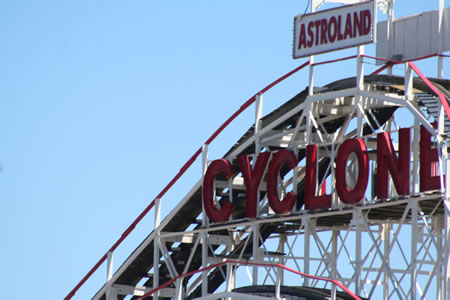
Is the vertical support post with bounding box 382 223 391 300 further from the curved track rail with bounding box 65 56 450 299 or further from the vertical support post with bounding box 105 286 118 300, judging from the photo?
the vertical support post with bounding box 105 286 118 300

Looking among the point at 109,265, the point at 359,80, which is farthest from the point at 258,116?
the point at 109,265

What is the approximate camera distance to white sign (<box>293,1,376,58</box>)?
45.1 metres

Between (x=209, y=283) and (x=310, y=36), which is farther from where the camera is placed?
(x=209, y=283)

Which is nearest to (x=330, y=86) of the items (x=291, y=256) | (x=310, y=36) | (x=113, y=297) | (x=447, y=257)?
(x=310, y=36)

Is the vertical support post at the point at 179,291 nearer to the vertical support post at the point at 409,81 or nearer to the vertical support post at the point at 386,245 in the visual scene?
the vertical support post at the point at 386,245

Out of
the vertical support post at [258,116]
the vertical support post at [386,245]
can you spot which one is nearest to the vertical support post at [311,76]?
the vertical support post at [258,116]

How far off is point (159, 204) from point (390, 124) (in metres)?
9.81

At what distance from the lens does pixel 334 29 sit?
46.2 metres

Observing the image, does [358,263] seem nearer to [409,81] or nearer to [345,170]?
[345,170]

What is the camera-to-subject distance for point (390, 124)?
48812 millimetres

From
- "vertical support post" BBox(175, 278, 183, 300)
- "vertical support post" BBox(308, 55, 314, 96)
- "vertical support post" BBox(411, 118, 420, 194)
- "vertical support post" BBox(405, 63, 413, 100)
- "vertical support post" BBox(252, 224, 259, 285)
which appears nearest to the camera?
"vertical support post" BBox(411, 118, 420, 194)

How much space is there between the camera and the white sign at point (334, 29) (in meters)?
45.1

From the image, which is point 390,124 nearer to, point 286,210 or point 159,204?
point 286,210

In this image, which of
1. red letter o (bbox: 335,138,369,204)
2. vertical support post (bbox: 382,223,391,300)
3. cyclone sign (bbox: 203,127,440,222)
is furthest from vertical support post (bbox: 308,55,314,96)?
vertical support post (bbox: 382,223,391,300)
